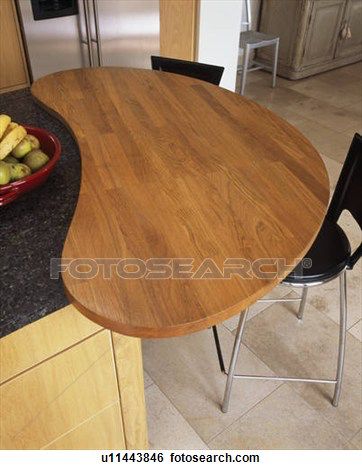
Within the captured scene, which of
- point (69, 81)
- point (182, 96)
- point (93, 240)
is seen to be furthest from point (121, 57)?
point (93, 240)

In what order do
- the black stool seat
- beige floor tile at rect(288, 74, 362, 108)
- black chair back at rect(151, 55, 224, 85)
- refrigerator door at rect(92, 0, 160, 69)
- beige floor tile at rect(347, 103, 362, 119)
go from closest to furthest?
the black stool seat < black chair back at rect(151, 55, 224, 85) < refrigerator door at rect(92, 0, 160, 69) < beige floor tile at rect(347, 103, 362, 119) < beige floor tile at rect(288, 74, 362, 108)

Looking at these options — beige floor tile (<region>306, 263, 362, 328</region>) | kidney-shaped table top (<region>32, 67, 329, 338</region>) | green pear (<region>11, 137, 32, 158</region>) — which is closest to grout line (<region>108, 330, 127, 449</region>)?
kidney-shaped table top (<region>32, 67, 329, 338</region>)

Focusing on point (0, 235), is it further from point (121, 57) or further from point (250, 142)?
point (121, 57)

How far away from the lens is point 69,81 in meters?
1.74

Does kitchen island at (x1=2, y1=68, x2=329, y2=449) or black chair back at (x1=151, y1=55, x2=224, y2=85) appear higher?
black chair back at (x1=151, y1=55, x2=224, y2=85)

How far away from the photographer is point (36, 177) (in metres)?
1.03

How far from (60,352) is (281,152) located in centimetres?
86

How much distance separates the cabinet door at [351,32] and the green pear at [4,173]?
15.4 ft

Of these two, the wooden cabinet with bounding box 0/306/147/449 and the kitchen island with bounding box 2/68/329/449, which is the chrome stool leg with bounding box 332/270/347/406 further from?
the wooden cabinet with bounding box 0/306/147/449

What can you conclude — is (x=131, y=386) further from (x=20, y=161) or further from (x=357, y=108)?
(x=357, y=108)

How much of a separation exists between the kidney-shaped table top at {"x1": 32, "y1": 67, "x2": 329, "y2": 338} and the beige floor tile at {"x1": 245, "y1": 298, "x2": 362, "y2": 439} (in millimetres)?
941

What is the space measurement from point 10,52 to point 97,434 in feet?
6.53

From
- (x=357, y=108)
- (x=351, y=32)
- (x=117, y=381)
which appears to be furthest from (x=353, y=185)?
(x=351, y=32)

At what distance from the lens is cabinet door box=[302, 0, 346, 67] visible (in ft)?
14.0
